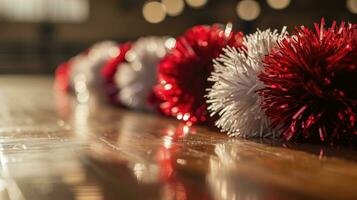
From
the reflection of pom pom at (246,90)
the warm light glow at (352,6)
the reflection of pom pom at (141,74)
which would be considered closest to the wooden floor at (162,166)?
the reflection of pom pom at (246,90)

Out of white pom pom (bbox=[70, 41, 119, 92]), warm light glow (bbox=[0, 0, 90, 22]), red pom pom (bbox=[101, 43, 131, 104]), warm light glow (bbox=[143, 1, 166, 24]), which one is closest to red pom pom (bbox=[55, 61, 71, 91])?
white pom pom (bbox=[70, 41, 119, 92])

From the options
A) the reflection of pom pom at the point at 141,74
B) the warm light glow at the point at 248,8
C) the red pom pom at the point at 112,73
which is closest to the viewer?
the reflection of pom pom at the point at 141,74

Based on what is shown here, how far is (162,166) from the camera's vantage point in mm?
661

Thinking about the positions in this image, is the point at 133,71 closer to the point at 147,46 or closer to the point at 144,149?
the point at 147,46

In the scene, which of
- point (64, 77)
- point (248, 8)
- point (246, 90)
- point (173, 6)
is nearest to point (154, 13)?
point (173, 6)

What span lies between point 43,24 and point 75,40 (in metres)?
0.38

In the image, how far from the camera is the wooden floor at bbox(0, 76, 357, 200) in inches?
21.1

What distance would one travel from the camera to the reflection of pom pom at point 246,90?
34.7 inches

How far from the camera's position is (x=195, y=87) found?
1.07m

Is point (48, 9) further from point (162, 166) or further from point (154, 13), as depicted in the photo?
point (162, 166)

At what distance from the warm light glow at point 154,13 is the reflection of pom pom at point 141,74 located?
5.10m

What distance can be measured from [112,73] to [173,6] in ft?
15.9

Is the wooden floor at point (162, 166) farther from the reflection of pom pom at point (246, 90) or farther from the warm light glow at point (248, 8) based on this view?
the warm light glow at point (248, 8)

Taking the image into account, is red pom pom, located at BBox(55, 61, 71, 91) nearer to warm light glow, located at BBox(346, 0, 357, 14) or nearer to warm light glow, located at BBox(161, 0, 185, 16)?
warm light glow, located at BBox(346, 0, 357, 14)
